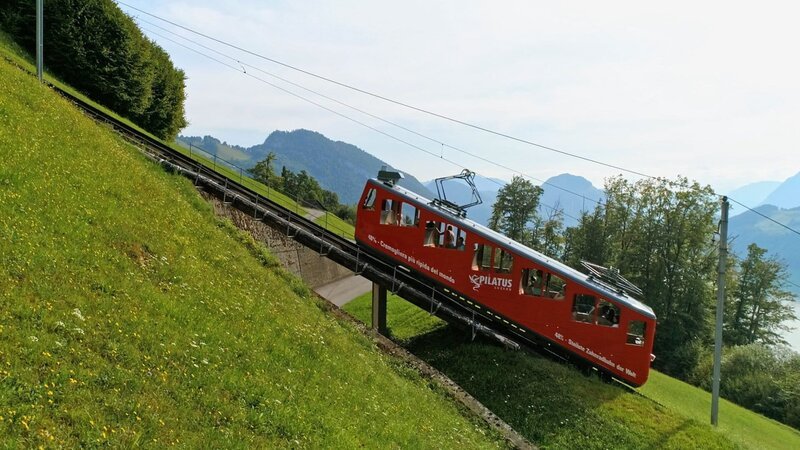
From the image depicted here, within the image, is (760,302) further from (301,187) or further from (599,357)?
(301,187)

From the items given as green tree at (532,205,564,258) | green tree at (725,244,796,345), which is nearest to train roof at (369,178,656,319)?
green tree at (532,205,564,258)

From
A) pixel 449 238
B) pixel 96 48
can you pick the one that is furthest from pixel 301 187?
pixel 449 238

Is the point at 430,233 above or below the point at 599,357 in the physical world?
above

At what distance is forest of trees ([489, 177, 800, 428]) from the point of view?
3938 cm

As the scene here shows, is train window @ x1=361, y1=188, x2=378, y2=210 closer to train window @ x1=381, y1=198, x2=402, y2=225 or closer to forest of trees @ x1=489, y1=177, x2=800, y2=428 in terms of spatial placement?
train window @ x1=381, y1=198, x2=402, y2=225

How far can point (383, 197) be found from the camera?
21781mm

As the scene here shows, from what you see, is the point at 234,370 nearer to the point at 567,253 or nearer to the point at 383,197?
the point at 383,197

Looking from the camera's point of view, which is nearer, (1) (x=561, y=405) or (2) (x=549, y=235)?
(1) (x=561, y=405)

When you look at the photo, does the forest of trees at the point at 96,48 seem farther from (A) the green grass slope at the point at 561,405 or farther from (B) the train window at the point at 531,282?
(B) the train window at the point at 531,282

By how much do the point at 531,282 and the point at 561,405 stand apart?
4.65 metres

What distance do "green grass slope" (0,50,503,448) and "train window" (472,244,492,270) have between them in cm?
634

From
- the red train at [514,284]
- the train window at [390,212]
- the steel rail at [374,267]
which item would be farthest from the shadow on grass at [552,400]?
the train window at [390,212]

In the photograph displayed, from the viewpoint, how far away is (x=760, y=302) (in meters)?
57.9

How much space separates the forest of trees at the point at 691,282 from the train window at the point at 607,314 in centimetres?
1988
